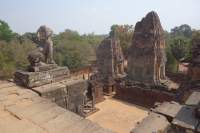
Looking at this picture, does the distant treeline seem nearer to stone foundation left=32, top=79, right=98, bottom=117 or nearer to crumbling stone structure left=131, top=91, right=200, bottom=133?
stone foundation left=32, top=79, right=98, bottom=117

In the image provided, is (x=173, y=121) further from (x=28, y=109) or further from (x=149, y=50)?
(x=149, y=50)

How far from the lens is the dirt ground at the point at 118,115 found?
320 inches

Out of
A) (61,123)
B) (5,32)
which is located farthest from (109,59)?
(5,32)

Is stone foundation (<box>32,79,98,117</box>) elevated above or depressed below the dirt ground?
above

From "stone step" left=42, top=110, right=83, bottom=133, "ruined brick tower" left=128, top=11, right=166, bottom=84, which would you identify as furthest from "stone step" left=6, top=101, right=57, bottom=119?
"ruined brick tower" left=128, top=11, right=166, bottom=84

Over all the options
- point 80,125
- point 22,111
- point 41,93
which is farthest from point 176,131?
point 41,93

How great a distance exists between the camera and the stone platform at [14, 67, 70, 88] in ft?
12.6

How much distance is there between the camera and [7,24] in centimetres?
2439

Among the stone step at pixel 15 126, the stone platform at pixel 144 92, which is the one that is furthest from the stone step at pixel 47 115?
the stone platform at pixel 144 92

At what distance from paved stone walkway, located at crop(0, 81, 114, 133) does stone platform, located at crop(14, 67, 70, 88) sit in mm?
416

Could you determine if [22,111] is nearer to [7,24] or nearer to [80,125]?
[80,125]

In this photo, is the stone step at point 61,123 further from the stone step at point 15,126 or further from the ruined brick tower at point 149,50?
the ruined brick tower at point 149,50

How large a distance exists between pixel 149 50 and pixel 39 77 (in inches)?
360

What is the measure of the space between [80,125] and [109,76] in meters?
11.3
